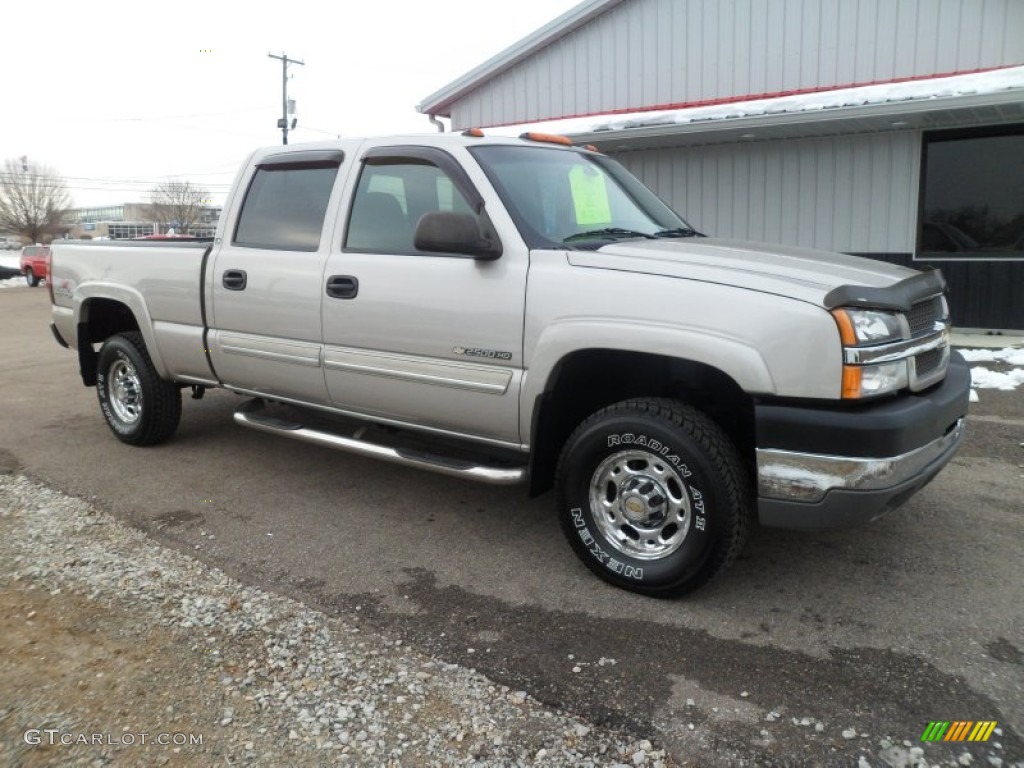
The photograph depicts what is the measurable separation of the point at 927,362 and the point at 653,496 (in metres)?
1.27

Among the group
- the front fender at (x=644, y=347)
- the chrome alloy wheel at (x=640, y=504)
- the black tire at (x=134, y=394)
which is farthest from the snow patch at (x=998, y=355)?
the black tire at (x=134, y=394)

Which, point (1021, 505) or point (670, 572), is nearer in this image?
point (670, 572)

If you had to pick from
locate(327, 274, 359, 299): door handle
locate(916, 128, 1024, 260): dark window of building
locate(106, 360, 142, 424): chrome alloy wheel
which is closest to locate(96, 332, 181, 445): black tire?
locate(106, 360, 142, 424): chrome alloy wheel

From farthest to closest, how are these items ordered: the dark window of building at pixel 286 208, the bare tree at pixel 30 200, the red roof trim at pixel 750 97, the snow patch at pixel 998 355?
the bare tree at pixel 30 200, the red roof trim at pixel 750 97, the snow patch at pixel 998 355, the dark window of building at pixel 286 208

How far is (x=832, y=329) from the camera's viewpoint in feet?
9.55

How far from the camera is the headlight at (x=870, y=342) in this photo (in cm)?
291

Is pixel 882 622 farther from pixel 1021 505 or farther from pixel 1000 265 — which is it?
pixel 1000 265

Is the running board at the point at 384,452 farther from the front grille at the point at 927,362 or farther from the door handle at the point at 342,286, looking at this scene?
the front grille at the point at 927,362

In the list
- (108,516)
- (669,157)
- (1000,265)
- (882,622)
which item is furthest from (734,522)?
(669,157)

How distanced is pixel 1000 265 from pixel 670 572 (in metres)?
8.62

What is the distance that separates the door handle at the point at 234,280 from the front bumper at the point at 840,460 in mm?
3130

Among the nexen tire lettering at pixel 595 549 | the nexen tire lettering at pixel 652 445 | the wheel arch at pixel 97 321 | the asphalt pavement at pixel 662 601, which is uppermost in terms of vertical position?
the wheel arch at pixel 97 321

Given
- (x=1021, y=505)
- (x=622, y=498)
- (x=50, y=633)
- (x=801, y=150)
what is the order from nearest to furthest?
(x=50, y=633), (x=622, y=498), (x=1021, y=505), (x=801, y=150)

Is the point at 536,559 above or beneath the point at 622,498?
beneath
